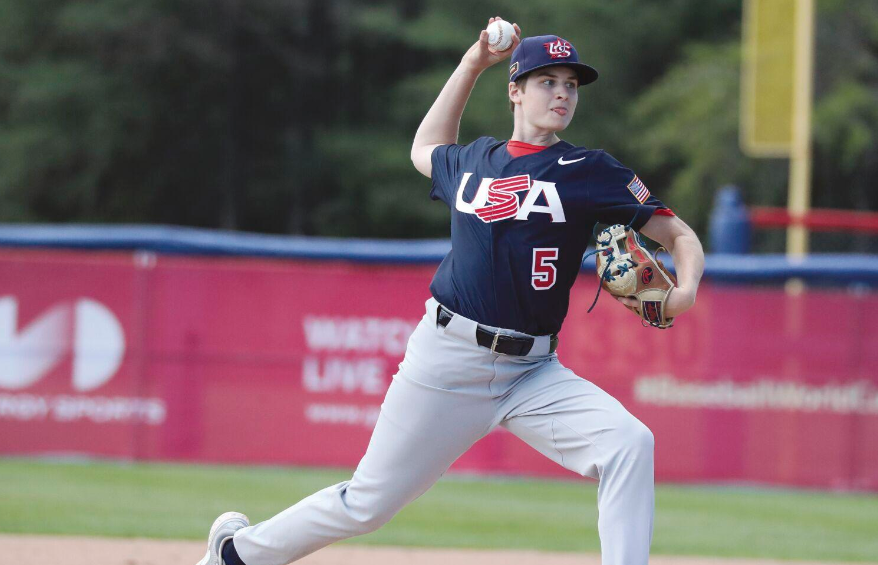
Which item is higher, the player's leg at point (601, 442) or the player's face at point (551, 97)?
the player's face at point (551, 97)

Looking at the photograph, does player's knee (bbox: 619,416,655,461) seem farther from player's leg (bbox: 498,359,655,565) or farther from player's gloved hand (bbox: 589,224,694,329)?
player's gloved hand (bbox: 589,224,694,329)

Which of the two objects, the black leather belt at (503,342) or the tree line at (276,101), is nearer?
the black leather belt at (503,342)

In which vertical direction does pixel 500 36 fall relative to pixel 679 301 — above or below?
above

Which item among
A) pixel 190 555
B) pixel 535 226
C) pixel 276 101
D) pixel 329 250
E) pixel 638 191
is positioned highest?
pixel 276 101

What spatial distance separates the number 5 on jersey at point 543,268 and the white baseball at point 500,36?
0.73m

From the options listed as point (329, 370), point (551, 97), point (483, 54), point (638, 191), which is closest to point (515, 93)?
point (551, 97)

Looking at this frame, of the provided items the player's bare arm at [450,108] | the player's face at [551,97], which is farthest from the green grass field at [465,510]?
the player's face at [551,97]

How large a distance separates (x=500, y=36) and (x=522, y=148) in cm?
42

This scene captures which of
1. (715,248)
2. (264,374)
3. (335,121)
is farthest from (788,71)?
(335,121)

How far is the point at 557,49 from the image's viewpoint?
350 centimetres

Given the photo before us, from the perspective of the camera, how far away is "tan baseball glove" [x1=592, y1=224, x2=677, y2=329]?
342cm

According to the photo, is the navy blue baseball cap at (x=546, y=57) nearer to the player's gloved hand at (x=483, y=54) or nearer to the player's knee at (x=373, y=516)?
the player's gloved hand at (x=483, y=54)

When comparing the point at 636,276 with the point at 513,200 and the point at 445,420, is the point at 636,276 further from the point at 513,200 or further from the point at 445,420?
the point at 445,420

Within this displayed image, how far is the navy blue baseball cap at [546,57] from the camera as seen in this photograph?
11.4ft
